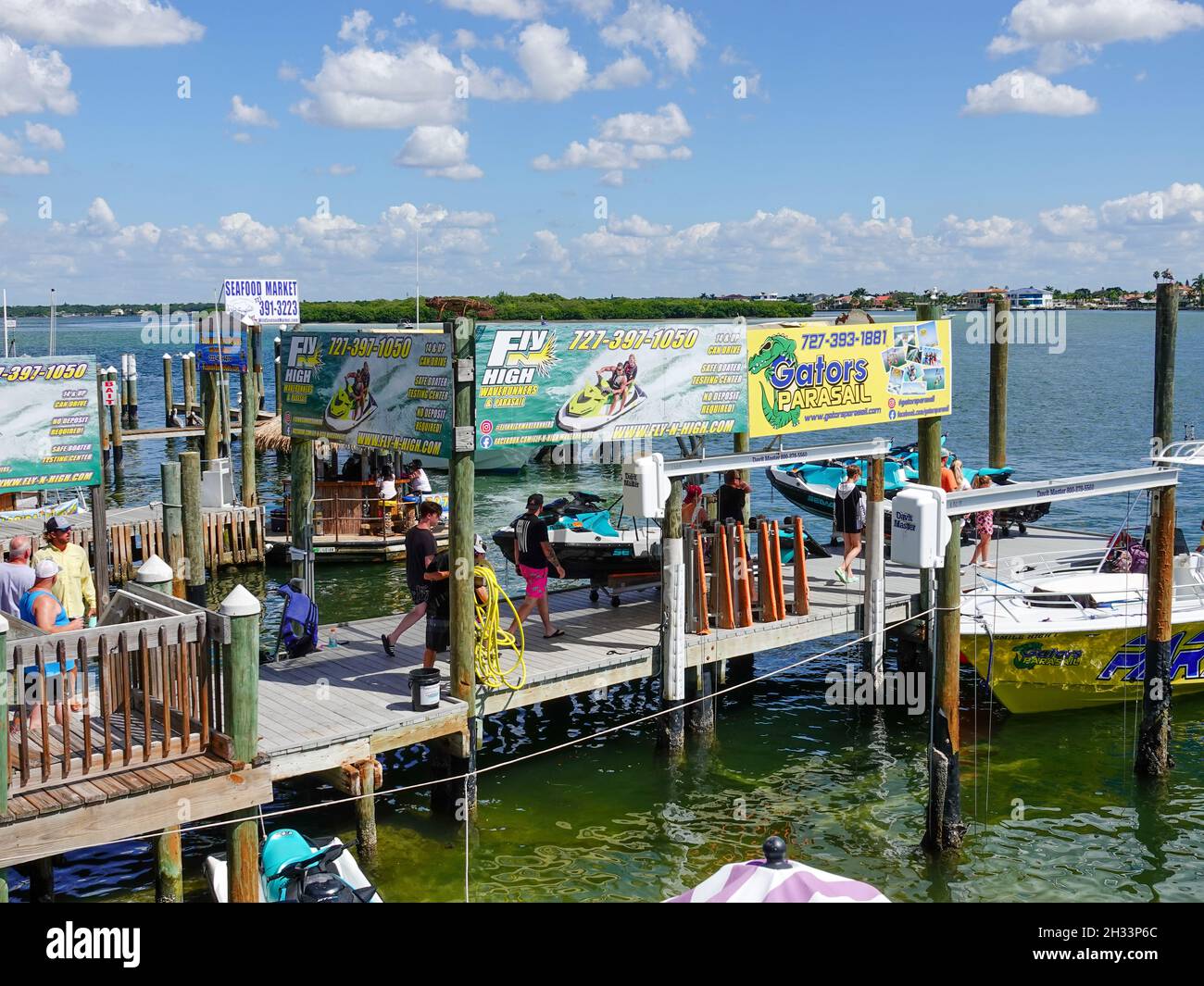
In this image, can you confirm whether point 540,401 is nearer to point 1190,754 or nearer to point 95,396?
point 95,396

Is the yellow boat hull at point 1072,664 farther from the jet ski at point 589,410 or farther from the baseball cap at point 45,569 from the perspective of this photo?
the baseball cap at point 45,569

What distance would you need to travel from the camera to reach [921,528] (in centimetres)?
1181

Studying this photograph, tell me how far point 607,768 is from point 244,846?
5.94 m

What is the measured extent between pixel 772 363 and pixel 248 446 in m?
17.3

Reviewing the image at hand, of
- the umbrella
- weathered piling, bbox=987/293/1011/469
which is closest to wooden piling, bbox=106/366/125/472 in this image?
weathered piling, bbox=987/293/1011/469

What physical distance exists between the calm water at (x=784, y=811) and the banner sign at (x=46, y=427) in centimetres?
417

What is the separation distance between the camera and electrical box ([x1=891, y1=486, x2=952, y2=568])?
11797 mm

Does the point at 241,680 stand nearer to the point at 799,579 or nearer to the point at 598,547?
the point at 799,579

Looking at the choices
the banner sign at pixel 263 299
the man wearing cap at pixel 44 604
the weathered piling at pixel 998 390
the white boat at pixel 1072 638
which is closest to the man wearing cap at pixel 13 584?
the man wearing cap at pixel 44 604

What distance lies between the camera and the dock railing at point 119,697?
9594mm

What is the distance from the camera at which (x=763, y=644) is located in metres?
15.9

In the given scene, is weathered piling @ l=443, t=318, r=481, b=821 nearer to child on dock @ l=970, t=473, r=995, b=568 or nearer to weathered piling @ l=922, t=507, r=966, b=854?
weathered piling @ l=922, t=507, r=966, b=854
